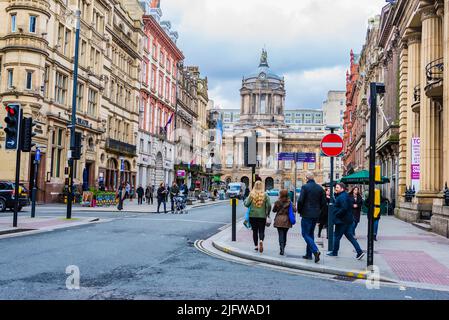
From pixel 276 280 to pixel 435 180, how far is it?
51.3ft

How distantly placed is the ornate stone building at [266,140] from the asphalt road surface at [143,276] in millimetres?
123726

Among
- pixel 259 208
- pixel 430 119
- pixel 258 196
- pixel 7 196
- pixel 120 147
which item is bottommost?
pixel 7 196

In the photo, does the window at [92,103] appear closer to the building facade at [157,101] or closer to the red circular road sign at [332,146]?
the building facade at [157,101]

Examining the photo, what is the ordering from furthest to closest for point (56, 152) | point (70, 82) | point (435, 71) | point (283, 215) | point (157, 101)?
point (157, 101) → point (70, 82) → point (56, 152) → point (435, 71) → point (283, 215)

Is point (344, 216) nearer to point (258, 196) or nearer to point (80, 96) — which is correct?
point (258, 196)

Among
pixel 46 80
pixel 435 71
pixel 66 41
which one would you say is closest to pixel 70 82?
pixel 66 41

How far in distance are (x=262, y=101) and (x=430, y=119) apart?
131084 millimetres

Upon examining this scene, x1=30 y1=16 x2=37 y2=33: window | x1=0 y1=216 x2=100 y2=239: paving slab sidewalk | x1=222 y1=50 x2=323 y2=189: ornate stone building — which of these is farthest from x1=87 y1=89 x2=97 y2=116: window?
x1=222 y1=50 x2=323 y2=189: ornate stone building

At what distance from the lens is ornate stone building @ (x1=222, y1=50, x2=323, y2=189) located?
14050cm

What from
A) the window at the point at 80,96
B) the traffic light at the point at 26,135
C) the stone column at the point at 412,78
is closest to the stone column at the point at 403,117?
the stone column at the point at 412,78

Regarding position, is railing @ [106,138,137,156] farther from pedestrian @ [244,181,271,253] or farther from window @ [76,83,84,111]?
pedestrian @ [244,181,271,253]

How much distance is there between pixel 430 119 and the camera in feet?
72.1
